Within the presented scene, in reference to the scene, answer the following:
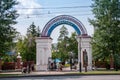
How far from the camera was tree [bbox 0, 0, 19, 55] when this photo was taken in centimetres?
4684

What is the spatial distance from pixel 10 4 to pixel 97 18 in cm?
1576

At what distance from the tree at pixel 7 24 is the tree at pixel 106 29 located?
14745mm

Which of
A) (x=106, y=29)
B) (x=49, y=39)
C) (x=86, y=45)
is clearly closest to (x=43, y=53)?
(x=49, y=39)

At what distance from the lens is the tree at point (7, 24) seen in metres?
46.8

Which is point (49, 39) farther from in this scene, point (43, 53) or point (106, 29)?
point (106, 29)

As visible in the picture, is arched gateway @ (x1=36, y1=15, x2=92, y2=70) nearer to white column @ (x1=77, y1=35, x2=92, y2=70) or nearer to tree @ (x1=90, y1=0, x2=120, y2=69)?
white column @ (x1=77, y1=35, x2=92, y2=70)

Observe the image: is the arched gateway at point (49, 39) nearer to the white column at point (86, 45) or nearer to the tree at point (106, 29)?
the white column at point (86, 45)

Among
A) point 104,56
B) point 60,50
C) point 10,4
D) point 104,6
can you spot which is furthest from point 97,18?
point 60,50

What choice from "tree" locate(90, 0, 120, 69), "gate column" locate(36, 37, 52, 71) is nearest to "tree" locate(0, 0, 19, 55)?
"gate column" locate(36, 37, 52, 71)

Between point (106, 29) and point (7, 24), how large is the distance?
56.5 feet

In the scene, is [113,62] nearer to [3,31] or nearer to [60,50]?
[3,31]

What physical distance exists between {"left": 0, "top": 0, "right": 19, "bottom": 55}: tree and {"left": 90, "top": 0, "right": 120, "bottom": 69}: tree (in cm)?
1474

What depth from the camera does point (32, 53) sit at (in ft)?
284

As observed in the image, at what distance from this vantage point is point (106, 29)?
54.0 metres
